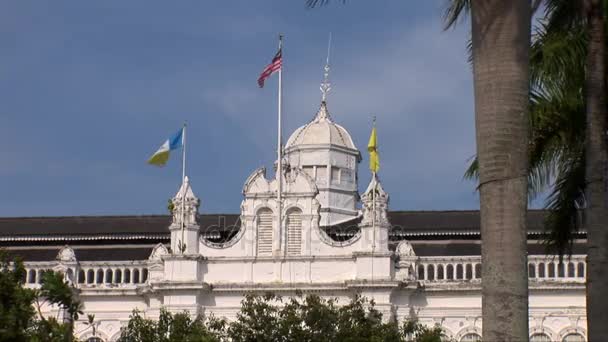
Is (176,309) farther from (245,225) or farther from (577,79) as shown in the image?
(577,79)

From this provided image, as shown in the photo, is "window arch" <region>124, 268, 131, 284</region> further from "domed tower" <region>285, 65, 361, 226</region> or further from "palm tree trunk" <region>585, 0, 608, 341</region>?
"palm tree trunk" <region>585, 0, 608, 341</region>

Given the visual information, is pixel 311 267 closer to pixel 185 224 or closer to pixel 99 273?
pixel 185 224

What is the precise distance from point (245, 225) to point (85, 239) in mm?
9226

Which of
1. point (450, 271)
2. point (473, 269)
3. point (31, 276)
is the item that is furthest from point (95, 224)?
point (473, 269)

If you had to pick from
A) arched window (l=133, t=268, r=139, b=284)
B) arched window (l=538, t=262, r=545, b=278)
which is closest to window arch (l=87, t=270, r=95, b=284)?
arched window (l=133, t=268, r=139, b=284)

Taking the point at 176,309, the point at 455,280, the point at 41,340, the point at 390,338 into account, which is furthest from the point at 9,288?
the point at 455,280

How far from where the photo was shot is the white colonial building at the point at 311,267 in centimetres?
6481

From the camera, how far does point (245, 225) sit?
66.5 m

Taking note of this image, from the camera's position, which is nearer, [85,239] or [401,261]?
[401,261]

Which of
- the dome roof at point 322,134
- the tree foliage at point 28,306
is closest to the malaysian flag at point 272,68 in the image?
the dome roof at point 322,134

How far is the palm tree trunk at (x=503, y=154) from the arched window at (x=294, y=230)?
152 ft

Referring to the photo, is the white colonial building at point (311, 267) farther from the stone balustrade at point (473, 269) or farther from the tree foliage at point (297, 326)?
the tree foliage at point (297, 326)

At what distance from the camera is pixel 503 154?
A: 2022 cm

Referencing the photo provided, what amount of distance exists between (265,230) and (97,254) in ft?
30.5
